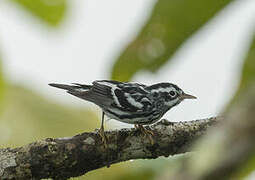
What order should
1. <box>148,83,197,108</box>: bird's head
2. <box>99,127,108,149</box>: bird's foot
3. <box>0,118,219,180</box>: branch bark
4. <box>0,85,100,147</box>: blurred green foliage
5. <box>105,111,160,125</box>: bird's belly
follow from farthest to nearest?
1. <box>148,83,197,108</box>: bird's head
2. <box>105,111,160,125</box>: bird's belly
3. <box>0,85,100,147</box>: blurred green foliage
4. <box>99,127,108,149</box>: bird's foot
5. <box>0,118,219,180</box>: branch bark

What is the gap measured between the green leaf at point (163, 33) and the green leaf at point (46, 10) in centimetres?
107

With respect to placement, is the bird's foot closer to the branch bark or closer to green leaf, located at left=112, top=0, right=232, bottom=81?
the branch bark

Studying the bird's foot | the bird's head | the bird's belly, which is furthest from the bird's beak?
the bird's foot

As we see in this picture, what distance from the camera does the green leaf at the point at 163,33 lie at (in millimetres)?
1880

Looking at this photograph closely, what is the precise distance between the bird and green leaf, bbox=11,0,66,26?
1.37 metres

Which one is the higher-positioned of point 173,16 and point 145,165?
point 173,16

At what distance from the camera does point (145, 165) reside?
10.8 feet

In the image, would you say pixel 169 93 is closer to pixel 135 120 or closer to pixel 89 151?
pixel 135 120

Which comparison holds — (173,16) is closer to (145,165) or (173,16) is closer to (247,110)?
(145,165)

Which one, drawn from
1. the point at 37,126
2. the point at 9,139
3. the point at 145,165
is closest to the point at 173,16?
the point at 145,165

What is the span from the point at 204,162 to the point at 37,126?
4.08 meters

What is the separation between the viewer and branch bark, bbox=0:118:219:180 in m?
3.91

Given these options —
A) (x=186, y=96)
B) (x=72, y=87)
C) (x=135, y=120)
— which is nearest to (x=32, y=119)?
(x=72, y=87)

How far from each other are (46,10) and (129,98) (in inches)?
71.8
